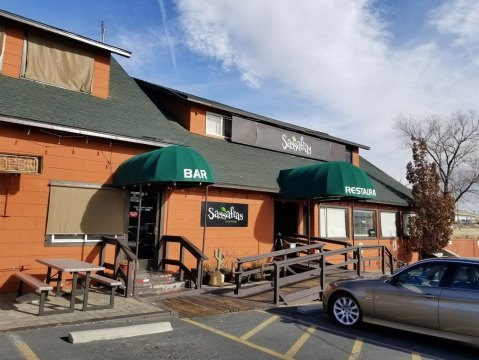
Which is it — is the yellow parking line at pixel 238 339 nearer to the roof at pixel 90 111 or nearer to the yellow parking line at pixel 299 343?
the yellow parking line at pixel 299 343

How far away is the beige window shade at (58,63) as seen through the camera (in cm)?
1108

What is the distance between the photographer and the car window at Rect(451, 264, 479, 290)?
20.2 ft

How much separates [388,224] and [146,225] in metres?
13.4

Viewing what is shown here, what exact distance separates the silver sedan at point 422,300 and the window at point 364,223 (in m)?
10.9

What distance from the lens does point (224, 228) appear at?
43.1 feet

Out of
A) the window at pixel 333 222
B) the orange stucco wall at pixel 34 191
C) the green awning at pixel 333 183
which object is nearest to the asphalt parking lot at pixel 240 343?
the orange stucco wall at pixel 34 191

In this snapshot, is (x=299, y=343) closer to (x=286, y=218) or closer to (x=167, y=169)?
(x=167, y=169)

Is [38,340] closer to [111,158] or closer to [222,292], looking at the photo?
[222,292]

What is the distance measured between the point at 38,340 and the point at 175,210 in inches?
246

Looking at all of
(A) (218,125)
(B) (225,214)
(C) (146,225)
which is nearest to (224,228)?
(B) (225,214)

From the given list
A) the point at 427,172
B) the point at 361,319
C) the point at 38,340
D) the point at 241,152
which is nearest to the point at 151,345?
the point at 38,340

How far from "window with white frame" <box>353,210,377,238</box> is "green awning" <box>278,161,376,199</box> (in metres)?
5.15

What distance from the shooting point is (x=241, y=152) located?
15.9 meters

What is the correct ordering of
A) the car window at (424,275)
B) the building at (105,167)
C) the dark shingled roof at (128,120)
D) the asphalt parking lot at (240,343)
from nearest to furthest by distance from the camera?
the asphalt parking lot at (240,343), the car window at (424,275), the building at (105,167), the dark shingled roof at (128,120)
